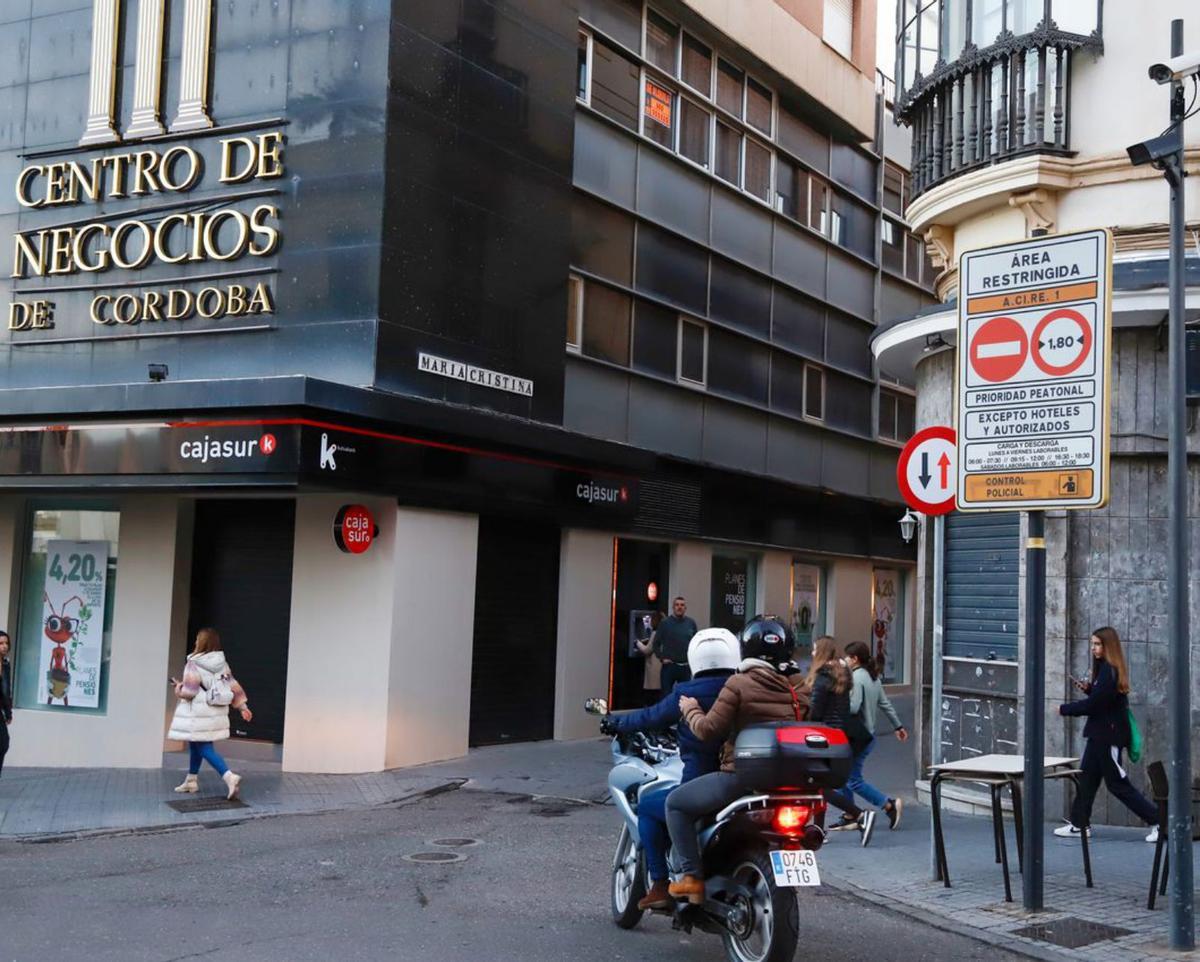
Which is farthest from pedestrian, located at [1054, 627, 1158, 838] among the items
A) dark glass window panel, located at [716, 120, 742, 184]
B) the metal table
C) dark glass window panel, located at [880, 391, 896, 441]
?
dark glass window panel, located at [880, 391, 896, 441]

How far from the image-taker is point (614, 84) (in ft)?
64.2

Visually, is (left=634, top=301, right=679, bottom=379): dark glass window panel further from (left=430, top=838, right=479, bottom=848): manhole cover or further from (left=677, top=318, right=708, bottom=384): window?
(left=430, top=838, right=479, bottom=848): manhole cover

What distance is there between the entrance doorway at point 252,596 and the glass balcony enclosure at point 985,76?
8.18m

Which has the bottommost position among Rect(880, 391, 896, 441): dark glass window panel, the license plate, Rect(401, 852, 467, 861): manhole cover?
Rect(401, 852, 467, 861): manhole cover

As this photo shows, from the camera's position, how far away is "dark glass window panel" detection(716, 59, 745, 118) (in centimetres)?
2223

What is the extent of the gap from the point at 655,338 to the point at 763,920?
1446 centimetres

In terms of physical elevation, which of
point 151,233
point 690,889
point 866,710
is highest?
point 151,233

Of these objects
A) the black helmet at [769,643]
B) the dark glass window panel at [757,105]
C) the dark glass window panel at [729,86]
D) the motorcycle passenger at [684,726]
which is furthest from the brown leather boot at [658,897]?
the dark glass window panel at [757,105]

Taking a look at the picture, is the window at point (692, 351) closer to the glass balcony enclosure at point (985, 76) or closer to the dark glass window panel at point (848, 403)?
the dark glass window panel at point (848, 403)

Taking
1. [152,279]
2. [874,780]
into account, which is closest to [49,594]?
[152,279]

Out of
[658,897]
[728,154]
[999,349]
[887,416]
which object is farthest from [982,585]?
[887,416]

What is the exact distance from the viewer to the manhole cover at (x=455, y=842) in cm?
1074

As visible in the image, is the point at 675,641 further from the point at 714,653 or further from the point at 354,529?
the point at 714,653

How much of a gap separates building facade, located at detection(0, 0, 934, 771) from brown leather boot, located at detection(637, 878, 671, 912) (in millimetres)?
7223
